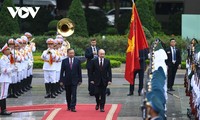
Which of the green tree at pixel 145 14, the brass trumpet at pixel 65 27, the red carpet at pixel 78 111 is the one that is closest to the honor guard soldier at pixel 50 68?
the red carpet at pixel 78 111

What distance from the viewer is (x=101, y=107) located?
20844 millimetres

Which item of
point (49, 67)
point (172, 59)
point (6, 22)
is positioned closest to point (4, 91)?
point (49, 67)

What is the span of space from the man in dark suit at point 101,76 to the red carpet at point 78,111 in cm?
40

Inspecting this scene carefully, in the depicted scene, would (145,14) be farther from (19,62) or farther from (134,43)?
(134,43)

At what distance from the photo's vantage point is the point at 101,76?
20781mm

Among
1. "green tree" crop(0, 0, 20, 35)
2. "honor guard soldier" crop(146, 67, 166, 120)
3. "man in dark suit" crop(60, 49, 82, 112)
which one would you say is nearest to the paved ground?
"man in dark suit" crop(60, 49, 82, 112)

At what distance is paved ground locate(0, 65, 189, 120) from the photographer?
2034 centimetres

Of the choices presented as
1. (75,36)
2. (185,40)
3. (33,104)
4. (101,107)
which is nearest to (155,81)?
(101,107)

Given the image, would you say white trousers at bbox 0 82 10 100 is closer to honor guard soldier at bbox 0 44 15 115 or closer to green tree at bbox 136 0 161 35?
honor guard soldier at bbox 0 44 15 115

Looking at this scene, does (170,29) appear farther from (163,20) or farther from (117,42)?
(117,42)

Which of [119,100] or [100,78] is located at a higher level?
[100,78]

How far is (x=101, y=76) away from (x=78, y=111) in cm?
126

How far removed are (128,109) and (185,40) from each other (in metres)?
13.9

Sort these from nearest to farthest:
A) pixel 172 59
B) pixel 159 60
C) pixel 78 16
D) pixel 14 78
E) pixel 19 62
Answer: pixel 159 60 → pixel 14 78 → pixel 19 62 → pixel 172 59 → pixel 78 16
